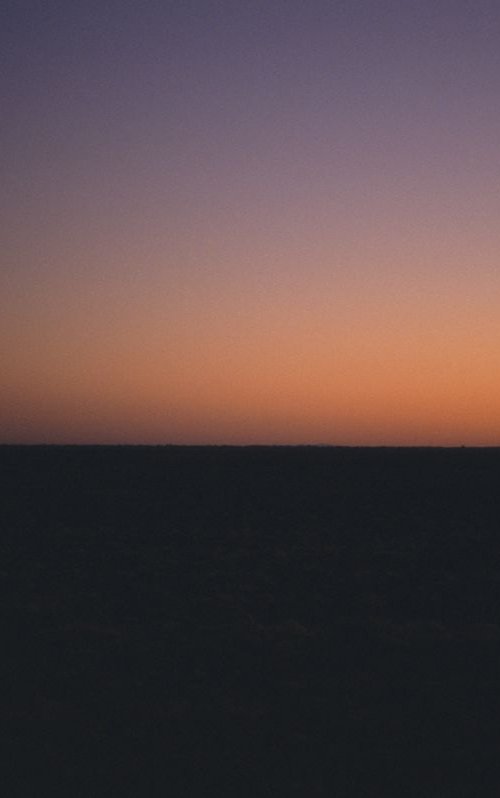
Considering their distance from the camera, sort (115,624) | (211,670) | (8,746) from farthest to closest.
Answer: (115,624)
(211,670)
(8,746)

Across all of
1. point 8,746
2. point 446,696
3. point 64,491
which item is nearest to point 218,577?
point 446,696

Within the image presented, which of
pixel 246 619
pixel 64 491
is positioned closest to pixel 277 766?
pixel 246 619

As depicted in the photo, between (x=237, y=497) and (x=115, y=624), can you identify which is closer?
(x=115, y=624)

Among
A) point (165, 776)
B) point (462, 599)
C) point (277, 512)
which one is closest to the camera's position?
point (165, 776)

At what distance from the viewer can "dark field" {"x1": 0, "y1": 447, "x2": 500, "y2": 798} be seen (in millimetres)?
8000

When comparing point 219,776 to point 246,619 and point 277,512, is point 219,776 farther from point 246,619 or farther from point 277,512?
point 277,512

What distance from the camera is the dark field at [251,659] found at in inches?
315

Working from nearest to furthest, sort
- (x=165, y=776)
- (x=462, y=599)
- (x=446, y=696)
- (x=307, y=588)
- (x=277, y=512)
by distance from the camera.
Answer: (x=165, y=776) → (x=446, y=696) → (x=462, y=599) → (x=307, y=588) → (x=277, y=512)

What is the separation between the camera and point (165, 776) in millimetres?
7770

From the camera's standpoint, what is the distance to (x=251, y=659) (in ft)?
39.2

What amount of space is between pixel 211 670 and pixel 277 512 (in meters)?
21.7

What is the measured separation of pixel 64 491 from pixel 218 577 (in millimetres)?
22597

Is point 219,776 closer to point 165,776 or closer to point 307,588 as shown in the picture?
point 165,776

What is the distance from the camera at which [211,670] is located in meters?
11.4
